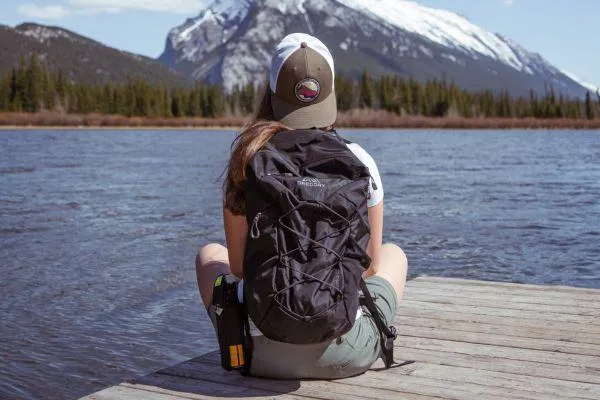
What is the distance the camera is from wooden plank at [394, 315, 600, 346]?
14.1ft

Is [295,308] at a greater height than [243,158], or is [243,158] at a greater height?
[243,158]

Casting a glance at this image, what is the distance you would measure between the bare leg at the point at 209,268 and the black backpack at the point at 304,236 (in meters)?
0.56

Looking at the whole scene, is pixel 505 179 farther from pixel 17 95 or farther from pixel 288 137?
pixel 17 95

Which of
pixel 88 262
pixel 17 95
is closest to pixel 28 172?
pixel 88 262

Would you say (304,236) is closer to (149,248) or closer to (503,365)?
(503,365)

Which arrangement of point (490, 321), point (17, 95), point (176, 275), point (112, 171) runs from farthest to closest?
point (17, 95), point (112, 171), point (176, 275), point (490, 321)

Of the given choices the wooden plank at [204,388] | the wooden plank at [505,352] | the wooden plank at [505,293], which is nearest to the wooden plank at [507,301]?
the wooden plank at [505,293]

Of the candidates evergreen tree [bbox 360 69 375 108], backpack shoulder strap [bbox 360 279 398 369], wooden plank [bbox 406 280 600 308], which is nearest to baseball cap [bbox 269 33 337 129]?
backpack shoulder strap [bbox 360 279 398 369]

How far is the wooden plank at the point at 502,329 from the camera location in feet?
14.1

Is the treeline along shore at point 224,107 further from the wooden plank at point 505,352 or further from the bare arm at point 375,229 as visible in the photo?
the bare arm at point 375,229

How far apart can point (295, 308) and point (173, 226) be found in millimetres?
11073

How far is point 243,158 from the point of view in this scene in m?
3.11

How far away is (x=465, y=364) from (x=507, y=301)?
1.59 m

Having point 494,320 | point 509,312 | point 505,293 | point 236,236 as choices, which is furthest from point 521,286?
point 236,236
